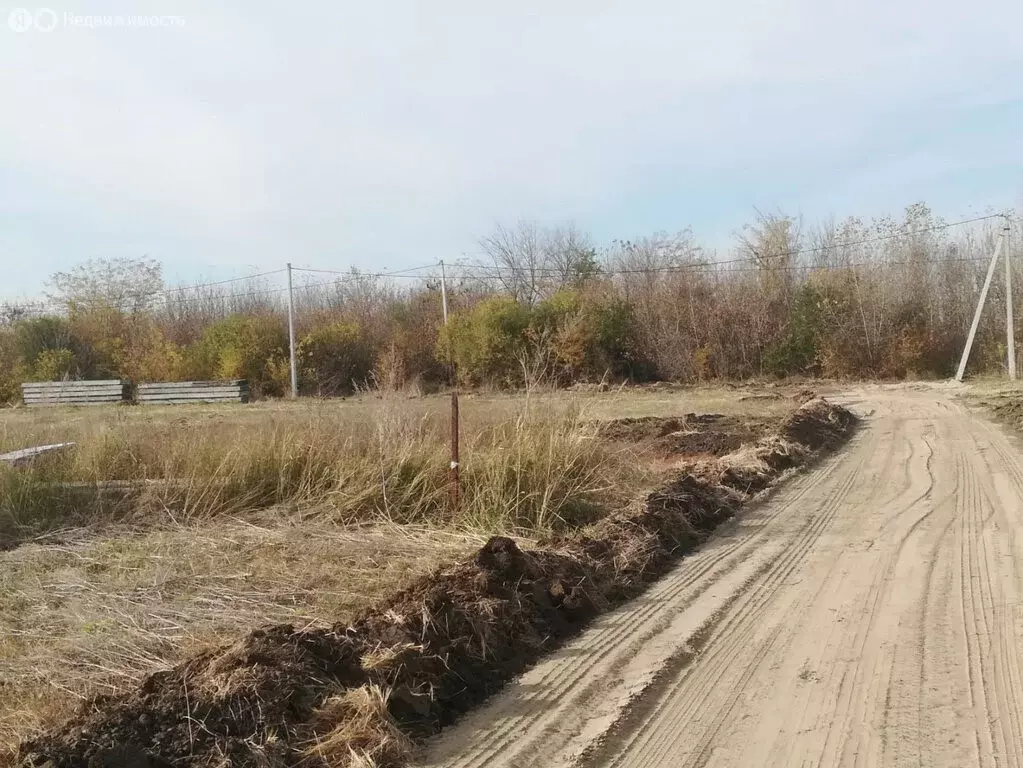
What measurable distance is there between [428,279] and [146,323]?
1435 centimetres

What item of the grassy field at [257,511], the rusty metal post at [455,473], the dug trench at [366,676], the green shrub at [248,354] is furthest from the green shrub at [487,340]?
the dug trench at [366,676]

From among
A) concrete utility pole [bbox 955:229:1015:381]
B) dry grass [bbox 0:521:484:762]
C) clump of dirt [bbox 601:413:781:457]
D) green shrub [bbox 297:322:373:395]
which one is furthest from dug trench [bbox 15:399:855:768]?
green shrub [bbox 297:322:373:395]

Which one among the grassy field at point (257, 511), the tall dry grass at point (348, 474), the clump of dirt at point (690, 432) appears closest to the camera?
the grassy field at point (257, 511)

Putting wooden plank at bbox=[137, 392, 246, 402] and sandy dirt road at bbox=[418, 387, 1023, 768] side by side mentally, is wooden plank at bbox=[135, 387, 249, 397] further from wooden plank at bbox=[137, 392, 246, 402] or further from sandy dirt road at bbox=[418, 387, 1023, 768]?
sandy dirt road at bbox=[418, 387, 1023, 768]

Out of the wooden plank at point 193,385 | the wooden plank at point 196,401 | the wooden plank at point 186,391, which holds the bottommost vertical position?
the wooden plank at point 196,401

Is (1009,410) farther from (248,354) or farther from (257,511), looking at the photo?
(248,354)

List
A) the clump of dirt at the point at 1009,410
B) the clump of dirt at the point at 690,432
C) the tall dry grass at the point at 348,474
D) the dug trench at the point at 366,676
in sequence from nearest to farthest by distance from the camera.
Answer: the dug trench at the point at 366,676 → the tall dry grass at the point at 348,474 → the clump of dirt at the point at 690,432 → the clump of dirt at the point at 1009,410

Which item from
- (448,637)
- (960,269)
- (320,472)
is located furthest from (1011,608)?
(960,269)

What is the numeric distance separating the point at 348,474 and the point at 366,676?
15.5 ft

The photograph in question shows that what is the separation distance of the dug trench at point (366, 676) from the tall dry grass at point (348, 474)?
183cm

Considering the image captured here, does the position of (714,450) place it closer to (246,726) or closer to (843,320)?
(246,726)

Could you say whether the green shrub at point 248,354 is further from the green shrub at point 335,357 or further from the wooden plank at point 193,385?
the green shrub at point 335,357

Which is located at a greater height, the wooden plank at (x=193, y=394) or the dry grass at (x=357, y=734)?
the wooden plank at (x=193, y=394)

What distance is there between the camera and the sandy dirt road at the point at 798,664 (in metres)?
3.64
